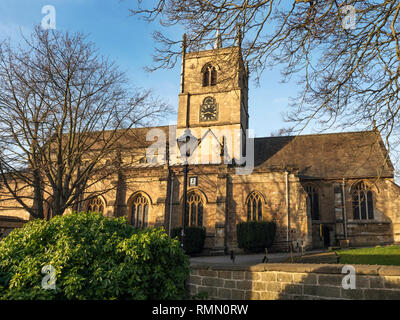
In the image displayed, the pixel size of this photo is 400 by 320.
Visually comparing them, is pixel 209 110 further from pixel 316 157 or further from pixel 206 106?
pixel 316 157

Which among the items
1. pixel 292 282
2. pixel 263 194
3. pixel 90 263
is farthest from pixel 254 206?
pixel 90 263

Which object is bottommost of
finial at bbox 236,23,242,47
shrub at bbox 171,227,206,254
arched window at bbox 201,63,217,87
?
shrub at bbox 171,227,206,254

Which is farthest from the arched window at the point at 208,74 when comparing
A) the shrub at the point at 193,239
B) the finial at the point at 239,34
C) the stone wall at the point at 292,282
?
the stone wall at the point at 292,282

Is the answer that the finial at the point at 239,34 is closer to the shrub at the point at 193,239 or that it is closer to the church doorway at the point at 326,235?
the shrub at the point at 193,239

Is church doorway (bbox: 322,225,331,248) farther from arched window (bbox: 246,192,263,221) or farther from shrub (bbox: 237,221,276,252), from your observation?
arched window (bbox: 246,192,263,221)

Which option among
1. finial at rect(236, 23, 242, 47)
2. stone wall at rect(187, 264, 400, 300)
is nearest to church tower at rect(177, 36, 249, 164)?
finial at rect(236, 23, 242, 47)

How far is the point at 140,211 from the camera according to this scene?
2584cm

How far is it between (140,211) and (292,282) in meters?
20.9

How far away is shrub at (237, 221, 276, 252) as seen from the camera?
21781 mm

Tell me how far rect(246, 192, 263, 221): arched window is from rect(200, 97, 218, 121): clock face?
32.0ft

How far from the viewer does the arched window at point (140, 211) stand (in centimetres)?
2562

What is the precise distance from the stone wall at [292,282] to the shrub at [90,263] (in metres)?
1.69
